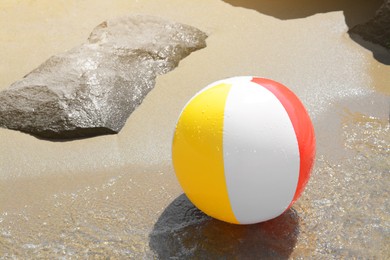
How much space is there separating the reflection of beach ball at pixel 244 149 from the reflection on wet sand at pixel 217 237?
0.67 ft

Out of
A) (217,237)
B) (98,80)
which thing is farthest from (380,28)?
(217,237)

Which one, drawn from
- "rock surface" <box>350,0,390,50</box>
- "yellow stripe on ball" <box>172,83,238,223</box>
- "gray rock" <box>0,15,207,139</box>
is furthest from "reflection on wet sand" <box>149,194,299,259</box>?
"rock surface" <box>350,0,390,50</box>

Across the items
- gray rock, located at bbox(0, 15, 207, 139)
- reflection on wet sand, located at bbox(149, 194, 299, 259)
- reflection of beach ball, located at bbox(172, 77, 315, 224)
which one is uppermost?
reflection of beach ball, located at bbox(172, 77, 315, 224)

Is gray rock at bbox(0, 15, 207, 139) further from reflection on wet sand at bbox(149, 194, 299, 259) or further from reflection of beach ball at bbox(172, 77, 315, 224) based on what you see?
reflection of beach ball at bbox(172, 77, 315, 224)

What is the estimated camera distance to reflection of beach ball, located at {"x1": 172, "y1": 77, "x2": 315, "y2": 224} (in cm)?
370

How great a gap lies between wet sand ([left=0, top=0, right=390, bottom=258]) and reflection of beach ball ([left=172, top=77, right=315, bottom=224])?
0.38 meters

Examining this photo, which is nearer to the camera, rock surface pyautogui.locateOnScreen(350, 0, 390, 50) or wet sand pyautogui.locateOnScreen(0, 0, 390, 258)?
wet sand pyautogui.locateOnScreen(0, 0, 390, 258)

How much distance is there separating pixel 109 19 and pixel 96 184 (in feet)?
7.65

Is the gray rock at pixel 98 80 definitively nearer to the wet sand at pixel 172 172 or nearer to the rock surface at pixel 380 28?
the wet sand at pixel 172 172

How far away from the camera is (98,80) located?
17.9 feet

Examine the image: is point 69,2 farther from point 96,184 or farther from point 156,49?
point 96,184

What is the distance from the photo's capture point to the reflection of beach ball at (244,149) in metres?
3.70

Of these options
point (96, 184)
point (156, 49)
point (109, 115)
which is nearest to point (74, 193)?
point (96, 184)

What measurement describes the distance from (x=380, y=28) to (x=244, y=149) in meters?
3.06
